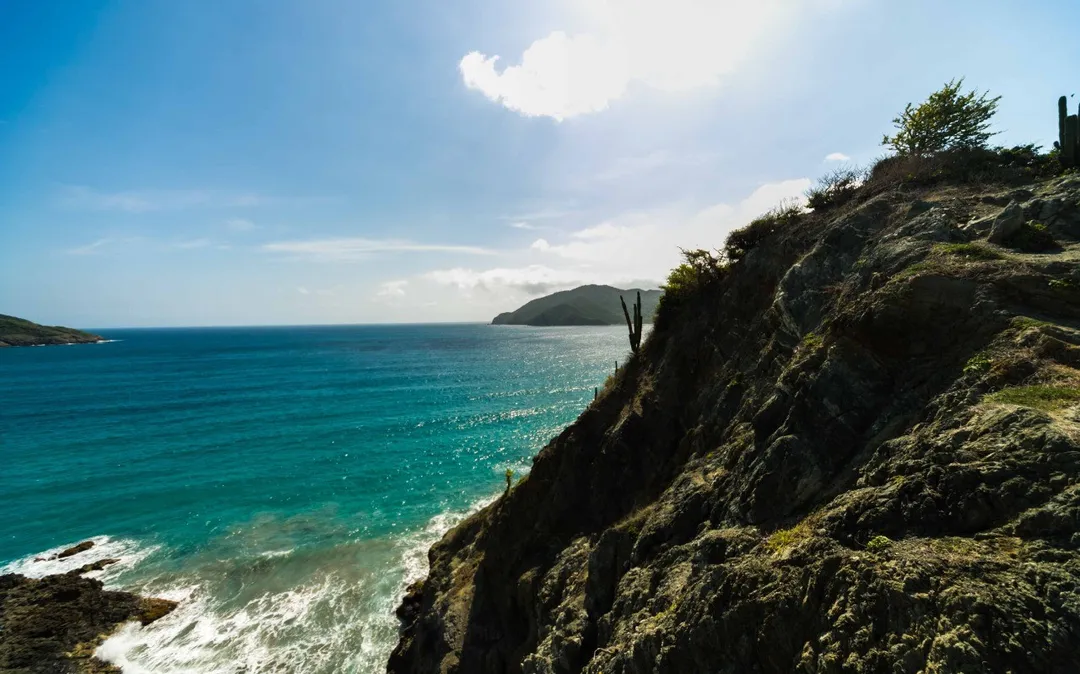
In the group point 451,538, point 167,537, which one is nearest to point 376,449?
point 167,537

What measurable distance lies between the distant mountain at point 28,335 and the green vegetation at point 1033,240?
276551mm

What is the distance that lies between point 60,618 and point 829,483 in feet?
114

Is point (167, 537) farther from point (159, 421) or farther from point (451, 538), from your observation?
point (159, 421)

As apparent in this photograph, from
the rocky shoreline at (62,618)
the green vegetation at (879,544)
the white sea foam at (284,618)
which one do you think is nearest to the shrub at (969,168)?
the green vegetation at (879,544)

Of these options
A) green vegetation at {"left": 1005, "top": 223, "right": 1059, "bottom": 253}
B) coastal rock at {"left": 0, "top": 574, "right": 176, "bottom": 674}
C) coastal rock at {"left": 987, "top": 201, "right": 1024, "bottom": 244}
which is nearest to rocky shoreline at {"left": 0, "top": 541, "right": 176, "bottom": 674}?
coastal rock at {"left": 0, "top": 574, "right": 176, "bottom": 674}

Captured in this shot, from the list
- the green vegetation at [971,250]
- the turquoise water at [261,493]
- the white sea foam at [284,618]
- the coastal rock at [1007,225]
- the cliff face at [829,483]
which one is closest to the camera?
the cliff face at [829,483]

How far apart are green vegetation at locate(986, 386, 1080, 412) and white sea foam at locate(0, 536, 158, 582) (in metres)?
39.6

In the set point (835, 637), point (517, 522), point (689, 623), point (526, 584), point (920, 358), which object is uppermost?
point (920, 358)

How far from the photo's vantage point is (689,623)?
351 inches

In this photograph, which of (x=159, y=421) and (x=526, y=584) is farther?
(x=159, y=421)

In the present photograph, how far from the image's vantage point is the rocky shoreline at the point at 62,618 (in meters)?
19.6

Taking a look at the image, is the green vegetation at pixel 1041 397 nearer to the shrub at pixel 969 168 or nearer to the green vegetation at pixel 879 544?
the green vegetation at pixel 879 544

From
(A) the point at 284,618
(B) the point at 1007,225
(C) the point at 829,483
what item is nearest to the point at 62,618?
(A) the point at 284,618

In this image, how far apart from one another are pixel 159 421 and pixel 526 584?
62149mm
